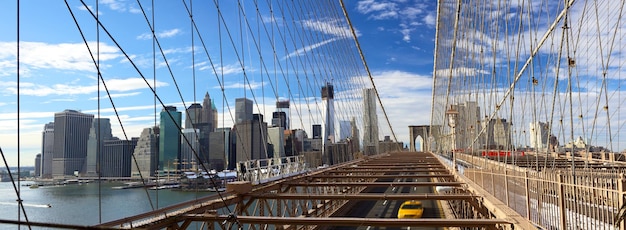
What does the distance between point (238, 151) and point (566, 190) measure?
1404 centimetres

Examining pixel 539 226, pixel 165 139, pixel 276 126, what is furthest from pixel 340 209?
pixel 539 226

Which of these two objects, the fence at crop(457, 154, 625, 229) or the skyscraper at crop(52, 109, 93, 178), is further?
the skyscraper at crop(52, 109, 93, 178)

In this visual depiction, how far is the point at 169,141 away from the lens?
14078 mm

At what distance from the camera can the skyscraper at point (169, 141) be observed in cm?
1170

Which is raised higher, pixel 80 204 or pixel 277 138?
pixel 277 138

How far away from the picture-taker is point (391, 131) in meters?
106

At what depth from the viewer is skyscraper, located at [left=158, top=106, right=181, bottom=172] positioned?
38.4 ft

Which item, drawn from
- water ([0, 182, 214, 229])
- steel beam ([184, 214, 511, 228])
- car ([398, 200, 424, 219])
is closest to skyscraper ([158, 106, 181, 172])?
steel beam ([184, 214, 511, 228])

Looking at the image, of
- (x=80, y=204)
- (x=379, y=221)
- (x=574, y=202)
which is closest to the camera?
(x=574, y=202)

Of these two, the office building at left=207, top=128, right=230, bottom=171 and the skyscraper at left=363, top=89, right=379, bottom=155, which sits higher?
the skyscraper at left=363, top=89, right=379, bottom=155

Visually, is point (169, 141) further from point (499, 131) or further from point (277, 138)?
point (499, 131)

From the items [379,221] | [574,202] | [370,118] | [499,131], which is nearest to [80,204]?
[499,131]

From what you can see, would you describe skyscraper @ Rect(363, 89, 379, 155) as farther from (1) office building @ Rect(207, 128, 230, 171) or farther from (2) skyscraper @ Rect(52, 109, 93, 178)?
(2) skyscraper @ Rect(52, 109, 93, 178)

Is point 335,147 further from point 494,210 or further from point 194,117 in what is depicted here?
point 494,210
